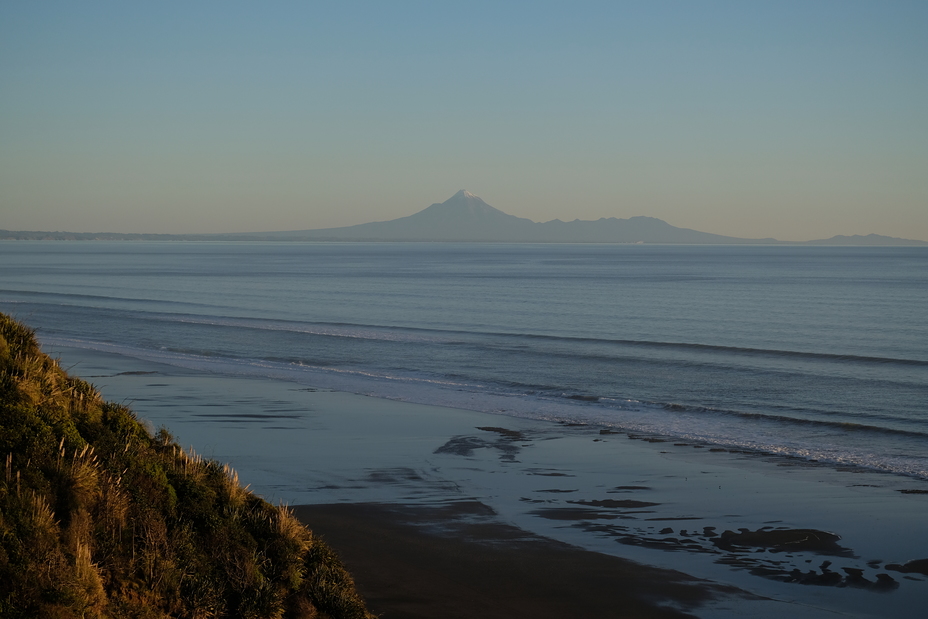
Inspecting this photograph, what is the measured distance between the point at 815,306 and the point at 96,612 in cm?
5116

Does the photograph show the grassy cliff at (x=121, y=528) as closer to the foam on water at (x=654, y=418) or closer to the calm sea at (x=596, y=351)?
the foam on water at (x=654, y=418)

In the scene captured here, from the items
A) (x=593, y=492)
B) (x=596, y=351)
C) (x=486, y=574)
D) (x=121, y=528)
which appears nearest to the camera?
(x=121, y=528)

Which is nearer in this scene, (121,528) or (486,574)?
(121,528)

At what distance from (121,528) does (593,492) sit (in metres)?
7.56

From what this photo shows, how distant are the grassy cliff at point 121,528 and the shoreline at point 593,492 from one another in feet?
7.67

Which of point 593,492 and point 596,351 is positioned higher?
point 596,351

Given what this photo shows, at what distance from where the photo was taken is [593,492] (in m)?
12.0

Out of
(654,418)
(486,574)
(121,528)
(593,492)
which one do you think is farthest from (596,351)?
(121,528)

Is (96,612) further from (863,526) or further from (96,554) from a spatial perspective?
(863,526)

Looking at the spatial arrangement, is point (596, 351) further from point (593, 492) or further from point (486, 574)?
point (486, 574)

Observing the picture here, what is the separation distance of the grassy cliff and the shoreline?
234cm

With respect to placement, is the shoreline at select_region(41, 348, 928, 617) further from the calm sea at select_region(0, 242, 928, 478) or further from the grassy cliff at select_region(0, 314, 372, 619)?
the grassy cliff at select_region(0, 314, 372, 619)

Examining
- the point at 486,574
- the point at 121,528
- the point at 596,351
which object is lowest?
the point at 486,574

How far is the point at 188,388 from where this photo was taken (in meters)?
21.1
